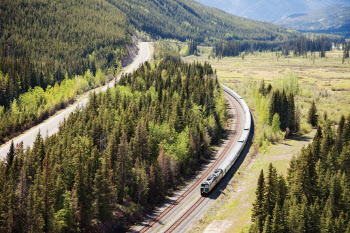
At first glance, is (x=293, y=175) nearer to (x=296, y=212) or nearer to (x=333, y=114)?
(x=296, y=212)

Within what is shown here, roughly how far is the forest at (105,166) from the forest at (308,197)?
887 inches

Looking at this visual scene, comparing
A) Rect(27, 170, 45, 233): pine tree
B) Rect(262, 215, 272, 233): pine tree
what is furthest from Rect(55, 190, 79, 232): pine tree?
Rect(262, 215, 272, 233): pine tree

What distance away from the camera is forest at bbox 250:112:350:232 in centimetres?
4756

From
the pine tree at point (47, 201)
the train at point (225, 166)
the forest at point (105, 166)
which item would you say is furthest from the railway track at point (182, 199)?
the pine tree at point (47, 201)

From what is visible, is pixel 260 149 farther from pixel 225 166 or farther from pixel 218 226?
Answer: pixel 218 226

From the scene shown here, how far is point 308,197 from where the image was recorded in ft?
181

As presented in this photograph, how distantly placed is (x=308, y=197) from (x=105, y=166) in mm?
35784

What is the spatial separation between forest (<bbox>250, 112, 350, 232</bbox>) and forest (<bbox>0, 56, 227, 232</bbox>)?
2253cm

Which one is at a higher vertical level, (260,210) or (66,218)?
(260,210)

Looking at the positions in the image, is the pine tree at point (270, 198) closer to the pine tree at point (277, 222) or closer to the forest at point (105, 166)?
the pine tree at point (277, 222)

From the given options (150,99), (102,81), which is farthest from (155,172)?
(102,81)

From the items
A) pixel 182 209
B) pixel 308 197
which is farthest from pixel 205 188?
pixel 308 197

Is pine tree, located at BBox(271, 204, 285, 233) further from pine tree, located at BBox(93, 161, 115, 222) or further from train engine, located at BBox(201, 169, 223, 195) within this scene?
pine tree, located at BBox(93, 161, 115, 222)

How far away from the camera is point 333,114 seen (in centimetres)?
11944
